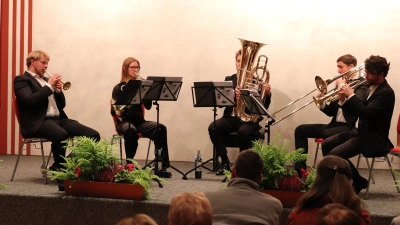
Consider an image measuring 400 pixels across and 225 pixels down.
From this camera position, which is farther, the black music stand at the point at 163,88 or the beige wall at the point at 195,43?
the beige wall at the point at 195,43

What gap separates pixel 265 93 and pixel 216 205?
12.0 ft

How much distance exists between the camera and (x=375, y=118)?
17.4ft

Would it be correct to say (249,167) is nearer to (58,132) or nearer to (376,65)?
(376,65)

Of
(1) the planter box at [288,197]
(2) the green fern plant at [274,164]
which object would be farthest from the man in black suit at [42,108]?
(1) the planter box at [288,197]

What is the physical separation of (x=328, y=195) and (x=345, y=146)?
Result: 2.21 metres

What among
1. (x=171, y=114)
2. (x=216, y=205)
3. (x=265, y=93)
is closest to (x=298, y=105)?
(x=265, y=93)

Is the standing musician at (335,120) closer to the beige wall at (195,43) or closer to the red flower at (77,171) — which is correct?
the beige wall at (195,43)

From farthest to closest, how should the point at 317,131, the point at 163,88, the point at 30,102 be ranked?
1. the point at 317,131
2. the point at 163,88
3. the point at 30,102

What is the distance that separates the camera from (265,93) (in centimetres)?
691

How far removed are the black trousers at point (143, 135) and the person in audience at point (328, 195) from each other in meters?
3.19

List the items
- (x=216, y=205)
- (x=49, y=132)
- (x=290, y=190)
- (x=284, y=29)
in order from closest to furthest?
(x=216, y=205) → (x=290, y=190) → (x=49, y=132) → (x=284, y=29)

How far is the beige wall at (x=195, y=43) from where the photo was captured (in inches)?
297

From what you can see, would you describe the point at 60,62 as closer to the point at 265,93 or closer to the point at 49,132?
the point at 49,132

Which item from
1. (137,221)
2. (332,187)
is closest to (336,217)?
(137,221)
